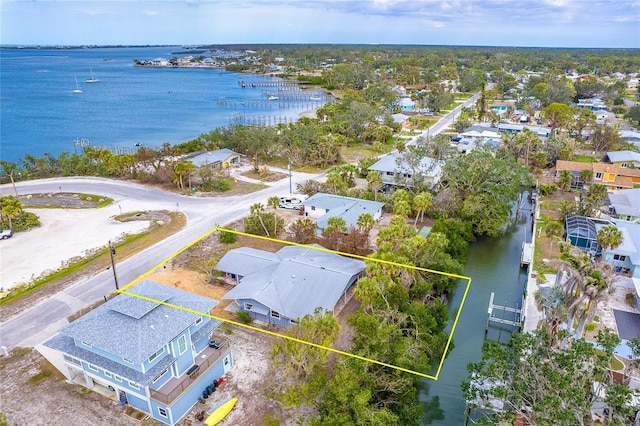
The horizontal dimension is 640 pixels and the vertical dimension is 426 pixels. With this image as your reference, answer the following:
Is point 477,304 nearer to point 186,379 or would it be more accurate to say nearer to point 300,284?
point 300,284

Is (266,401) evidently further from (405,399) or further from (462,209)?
(462,209)

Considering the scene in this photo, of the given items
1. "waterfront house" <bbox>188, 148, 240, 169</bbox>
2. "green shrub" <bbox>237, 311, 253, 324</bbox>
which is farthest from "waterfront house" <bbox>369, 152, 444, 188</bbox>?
"green shrub" <bbox>237, 311, 253, 324</bbox>

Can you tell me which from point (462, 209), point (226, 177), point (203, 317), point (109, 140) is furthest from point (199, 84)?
point (203, 317)

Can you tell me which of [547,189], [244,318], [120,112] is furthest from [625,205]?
[120,112]

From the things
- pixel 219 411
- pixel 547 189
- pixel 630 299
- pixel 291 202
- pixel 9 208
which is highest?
pixel 9 208

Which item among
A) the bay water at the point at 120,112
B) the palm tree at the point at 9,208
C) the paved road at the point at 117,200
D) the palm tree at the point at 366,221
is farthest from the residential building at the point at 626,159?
the palm tree at the point at 9,208
